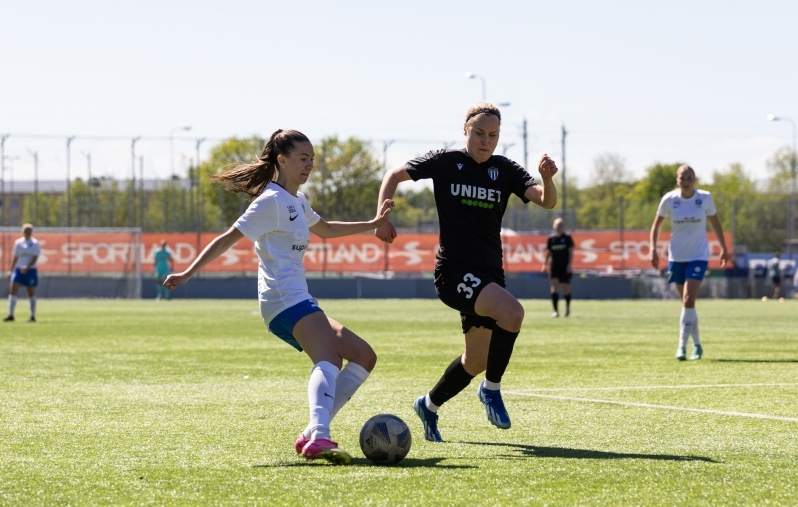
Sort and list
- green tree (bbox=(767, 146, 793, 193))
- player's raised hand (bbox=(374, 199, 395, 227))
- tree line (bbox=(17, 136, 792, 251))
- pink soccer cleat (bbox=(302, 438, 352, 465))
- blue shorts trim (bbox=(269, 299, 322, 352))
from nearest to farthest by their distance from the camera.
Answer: pink soccer cleat (bbox=(302, 438, 352, 465))
blue shorts trim (bbox=(269, 299, 322, 352))
player's raised hand (bbox=(374, 199, 395, 227))
tree line (bbox=(17, 136, 792, 251))
green tree (bbox=(767, 146, 793, 193))

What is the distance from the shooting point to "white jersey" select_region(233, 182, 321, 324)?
20.9 ft

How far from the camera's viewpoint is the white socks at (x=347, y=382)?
21.5ft

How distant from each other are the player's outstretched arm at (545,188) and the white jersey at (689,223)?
260 inches

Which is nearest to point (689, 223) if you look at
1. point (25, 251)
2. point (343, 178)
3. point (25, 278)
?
point (25, 251)

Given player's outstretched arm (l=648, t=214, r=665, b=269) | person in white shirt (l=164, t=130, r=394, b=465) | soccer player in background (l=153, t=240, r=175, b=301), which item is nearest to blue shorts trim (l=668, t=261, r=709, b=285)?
player's outstretched arm (l=648, t=214, r=665, b=269)

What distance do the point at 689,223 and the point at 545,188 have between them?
22.4 ft

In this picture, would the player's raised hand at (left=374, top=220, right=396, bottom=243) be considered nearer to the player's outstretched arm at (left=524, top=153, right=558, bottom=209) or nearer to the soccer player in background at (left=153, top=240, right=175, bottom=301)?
the player's outstretched arm at (left=524, top=153, right=558, bottom=209)

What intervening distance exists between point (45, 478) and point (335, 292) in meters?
37.9

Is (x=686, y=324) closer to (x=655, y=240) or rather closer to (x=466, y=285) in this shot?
(x=655, y=240)

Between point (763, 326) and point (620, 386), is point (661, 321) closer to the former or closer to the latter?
point (763, 326)

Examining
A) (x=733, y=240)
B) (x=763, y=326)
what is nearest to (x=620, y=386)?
(x=763, y=326)

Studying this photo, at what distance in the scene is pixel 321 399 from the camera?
6.18 meters

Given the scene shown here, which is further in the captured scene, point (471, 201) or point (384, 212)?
point (471, 201)

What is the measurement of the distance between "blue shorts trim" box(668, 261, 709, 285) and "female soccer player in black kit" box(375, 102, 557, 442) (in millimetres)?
6555
